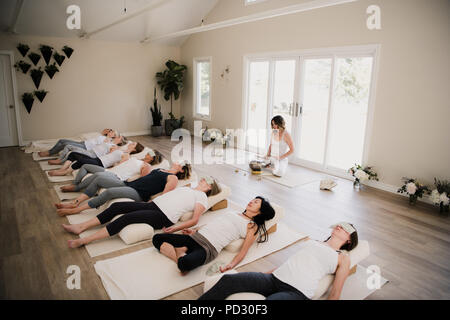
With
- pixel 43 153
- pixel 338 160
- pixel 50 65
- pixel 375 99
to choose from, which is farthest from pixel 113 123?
pixel 375 99

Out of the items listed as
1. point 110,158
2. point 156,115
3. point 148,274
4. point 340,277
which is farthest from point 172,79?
point 340,277

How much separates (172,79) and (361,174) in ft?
18.9

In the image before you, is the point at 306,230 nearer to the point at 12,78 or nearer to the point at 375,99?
the point at 375,99

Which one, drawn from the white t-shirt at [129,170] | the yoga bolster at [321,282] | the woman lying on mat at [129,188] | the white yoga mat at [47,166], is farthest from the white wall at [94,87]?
the yoga bolster at [321,282]

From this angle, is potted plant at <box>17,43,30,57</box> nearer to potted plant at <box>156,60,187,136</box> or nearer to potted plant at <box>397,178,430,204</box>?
potted plant at <box>156,60,187,136</box>

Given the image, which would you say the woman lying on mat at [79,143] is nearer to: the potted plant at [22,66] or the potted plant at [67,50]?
the potted plant at [22,66]

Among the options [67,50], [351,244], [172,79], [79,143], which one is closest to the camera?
[351,244]

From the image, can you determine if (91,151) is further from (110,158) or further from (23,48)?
(23,48)

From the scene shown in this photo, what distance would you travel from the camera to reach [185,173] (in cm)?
411

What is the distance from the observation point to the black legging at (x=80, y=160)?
16.0ft

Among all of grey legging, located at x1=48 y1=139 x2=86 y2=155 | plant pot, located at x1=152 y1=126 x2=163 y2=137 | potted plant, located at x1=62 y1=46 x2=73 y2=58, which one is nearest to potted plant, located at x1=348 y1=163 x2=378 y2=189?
grey legging, located at x1=48 y1=139 x2=86 y2=155

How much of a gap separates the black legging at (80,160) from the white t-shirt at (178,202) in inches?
80.9

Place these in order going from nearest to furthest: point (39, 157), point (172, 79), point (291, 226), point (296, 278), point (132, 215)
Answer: point (296, 278) → point (132, 215) → point (291, 226) → point (39, 157) → point (172, 79)

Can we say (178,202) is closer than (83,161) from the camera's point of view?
Yes
